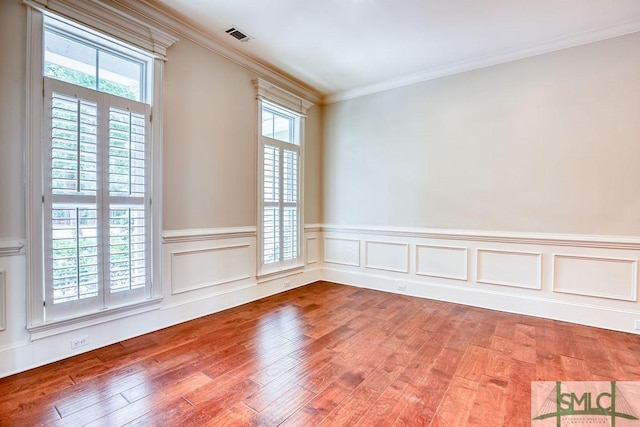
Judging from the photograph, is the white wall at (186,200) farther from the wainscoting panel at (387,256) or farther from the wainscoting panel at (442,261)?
the wainscoting panel at (442,261)

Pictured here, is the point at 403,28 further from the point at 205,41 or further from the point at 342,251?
the point at 342,251

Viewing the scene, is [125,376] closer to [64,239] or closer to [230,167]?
[64,239]

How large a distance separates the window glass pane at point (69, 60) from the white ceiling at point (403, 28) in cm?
83

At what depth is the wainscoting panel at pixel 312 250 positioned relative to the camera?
4.90 metres

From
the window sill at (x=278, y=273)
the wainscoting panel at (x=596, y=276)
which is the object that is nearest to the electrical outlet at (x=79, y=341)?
the window sill at (x=278, y=273)

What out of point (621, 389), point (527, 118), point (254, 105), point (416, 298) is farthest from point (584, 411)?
point (254, 105)

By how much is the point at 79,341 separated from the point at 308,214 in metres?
3.15

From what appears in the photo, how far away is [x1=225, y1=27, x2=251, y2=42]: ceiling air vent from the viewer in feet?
10.4

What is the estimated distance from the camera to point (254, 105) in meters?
3.88

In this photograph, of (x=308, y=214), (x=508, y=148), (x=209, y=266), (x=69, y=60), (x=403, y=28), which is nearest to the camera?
(x=69, y=60)

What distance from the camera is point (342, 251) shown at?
491cm

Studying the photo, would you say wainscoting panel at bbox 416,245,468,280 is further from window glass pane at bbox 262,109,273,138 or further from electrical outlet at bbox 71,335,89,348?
electrical outlet at bbox 71,335,89,348

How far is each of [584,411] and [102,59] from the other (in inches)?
171

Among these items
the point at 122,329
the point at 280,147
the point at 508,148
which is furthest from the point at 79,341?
the point at 508,148
